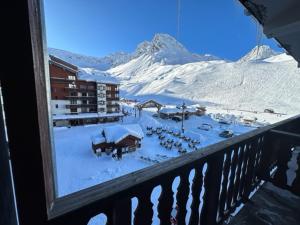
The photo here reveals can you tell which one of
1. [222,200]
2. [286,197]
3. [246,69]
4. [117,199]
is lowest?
[286,197]

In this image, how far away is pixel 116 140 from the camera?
6.46m

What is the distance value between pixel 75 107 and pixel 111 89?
469 centimetres

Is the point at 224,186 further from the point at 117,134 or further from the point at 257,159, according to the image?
the point at 117,134

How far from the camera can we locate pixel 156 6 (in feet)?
6.46

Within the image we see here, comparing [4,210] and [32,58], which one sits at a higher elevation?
[32,58]

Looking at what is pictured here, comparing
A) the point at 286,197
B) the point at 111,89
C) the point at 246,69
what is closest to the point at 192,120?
the point at 111,89

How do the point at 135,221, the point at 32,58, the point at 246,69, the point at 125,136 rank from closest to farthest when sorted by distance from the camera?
1. the point at 32,58
2. the point at 135,221
3. the point at 125,136
4. the point at 246,69

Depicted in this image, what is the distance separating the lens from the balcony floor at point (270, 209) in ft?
4.49

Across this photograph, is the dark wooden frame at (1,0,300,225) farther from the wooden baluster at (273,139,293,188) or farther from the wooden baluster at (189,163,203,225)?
the wooden baluster at (273,139,293,188)

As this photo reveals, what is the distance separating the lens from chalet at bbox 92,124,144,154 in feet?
20.5

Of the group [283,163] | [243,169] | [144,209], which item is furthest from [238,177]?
[144,209]

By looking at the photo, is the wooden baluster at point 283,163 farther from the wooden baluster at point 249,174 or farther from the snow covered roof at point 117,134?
the snow covered roof at point 117,134

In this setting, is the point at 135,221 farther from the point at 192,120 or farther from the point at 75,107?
the point at 192,120

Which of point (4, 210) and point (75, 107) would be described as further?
point (75, 107)
